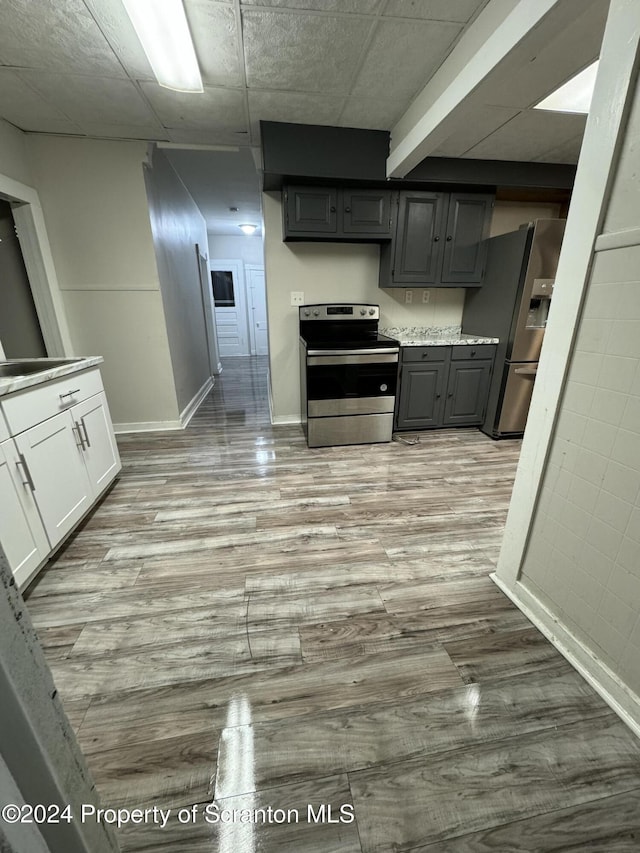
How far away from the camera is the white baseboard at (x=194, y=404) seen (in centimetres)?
371

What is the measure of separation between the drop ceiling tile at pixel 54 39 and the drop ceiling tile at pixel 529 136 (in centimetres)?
244

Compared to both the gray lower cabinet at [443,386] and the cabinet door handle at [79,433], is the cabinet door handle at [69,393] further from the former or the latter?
the gray lower cabinet at [443,386]

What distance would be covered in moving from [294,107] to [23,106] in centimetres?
184

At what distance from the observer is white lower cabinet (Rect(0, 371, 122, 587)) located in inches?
57.2

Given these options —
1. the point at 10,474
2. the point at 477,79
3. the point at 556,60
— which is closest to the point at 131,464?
the point at 10,474

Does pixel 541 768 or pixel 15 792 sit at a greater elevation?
pixel 15 792

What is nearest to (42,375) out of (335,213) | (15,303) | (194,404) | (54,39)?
(54,39)

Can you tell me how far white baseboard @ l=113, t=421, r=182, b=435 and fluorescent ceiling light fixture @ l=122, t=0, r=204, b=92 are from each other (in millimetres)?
2585

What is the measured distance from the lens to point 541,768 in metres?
0.96

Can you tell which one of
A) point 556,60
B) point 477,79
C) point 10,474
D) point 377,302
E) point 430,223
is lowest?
point 10,474

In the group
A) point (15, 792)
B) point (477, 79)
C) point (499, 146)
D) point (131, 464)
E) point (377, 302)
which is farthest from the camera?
point (377, 302)

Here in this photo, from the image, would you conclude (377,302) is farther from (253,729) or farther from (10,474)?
(253,729)

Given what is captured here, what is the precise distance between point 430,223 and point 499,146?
0.67 m

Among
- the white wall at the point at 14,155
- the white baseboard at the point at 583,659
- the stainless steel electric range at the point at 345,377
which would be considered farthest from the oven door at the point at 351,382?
the white wall at the point at 14,155
